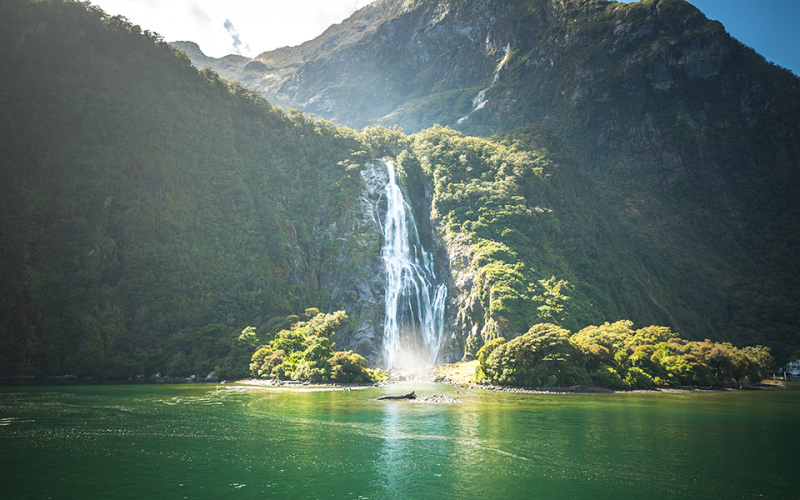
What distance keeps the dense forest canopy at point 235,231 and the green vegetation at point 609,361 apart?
32.3 feet

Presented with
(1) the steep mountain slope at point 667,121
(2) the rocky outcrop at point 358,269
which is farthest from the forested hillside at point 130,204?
(1) the steep mountain slope at point 667,121

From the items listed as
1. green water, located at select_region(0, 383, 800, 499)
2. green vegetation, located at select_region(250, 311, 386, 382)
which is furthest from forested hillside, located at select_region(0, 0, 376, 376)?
green water, located at select_region(0, 383, 800, 499)

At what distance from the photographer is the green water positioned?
47.0ft

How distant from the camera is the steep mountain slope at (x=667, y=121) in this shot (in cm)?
8475

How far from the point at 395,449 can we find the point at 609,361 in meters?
31.3

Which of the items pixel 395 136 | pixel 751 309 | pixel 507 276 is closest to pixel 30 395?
pixel 507 276

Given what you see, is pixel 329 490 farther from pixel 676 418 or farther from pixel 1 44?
pixel 1 44

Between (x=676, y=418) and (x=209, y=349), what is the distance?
48.5m

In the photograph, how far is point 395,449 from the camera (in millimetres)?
19328

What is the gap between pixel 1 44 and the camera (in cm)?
6762

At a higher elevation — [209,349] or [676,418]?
[209,349]

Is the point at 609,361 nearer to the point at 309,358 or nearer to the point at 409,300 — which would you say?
the point at 309,358

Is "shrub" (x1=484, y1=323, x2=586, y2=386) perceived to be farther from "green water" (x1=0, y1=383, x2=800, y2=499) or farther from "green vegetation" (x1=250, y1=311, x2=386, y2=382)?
"green vegetation" (x1=250, y1=311, x2=386, y2=382)

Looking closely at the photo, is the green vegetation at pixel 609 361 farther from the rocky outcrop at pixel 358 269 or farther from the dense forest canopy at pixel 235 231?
the rocky outcrop at pixel 358 269
